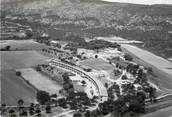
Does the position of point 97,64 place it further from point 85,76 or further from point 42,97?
point 42,97

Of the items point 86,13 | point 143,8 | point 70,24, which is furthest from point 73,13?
point 143,8

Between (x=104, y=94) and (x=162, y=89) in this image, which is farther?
(x=162, y=89)

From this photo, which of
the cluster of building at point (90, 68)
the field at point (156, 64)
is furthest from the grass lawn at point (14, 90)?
the field at point (156, 64)

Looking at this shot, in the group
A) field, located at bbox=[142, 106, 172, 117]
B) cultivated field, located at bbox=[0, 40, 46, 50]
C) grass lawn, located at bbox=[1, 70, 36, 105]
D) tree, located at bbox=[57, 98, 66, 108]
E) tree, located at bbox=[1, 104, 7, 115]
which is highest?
cultivated field, located at bbox=[0, 40, 46, 50]

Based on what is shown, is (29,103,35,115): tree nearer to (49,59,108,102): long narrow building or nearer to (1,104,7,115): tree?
(1,104,7,115): tree

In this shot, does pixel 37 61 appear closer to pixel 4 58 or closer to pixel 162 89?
pixel 4 58

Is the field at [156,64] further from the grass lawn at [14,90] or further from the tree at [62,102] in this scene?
the grass lawn at [14,90]

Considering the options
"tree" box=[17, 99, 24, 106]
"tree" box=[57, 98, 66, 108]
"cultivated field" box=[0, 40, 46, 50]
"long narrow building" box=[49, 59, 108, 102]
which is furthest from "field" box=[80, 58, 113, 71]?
"tree" box=[17, 99, 24, 106]
